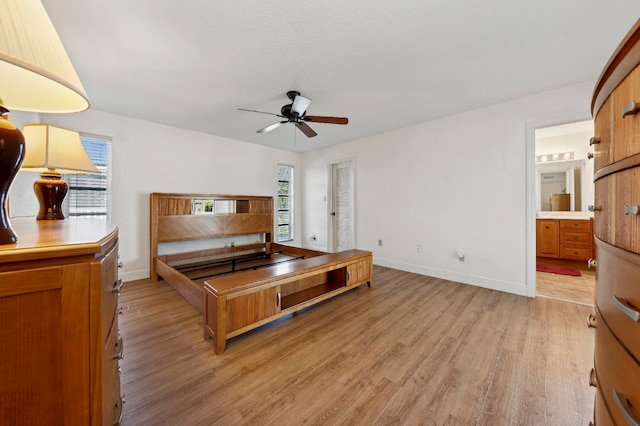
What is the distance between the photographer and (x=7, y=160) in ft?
2.19

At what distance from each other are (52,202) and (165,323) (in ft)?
4.59

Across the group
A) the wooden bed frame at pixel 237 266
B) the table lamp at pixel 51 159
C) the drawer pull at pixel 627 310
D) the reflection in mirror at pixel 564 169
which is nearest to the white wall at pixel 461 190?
the wooden bed frame at pixel 237 266

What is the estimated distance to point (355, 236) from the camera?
5012 mm

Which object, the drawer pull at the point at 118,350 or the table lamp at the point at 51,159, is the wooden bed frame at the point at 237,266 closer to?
the drawer pull at the point at 118,350

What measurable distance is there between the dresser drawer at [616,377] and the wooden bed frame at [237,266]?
1934 millimetres

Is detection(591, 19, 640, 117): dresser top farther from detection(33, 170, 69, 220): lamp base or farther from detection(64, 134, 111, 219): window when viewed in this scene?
detection(64, 134, 111, 219): window

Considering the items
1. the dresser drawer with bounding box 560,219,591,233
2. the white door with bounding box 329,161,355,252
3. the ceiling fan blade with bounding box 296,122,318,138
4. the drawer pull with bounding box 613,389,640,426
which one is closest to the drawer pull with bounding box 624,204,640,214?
the drawer pull with bounding box 613,389,640,426

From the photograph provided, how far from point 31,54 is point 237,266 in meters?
3.61

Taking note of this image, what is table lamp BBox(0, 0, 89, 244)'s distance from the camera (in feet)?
1.56

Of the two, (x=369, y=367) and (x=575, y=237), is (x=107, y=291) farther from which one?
(x=575, y=237)

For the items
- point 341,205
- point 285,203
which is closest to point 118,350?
point 341,205

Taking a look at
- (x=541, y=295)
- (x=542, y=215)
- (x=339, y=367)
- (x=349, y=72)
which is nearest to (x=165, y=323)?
(x=339, y=367)

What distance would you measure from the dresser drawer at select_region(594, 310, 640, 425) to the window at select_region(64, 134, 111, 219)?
490cm

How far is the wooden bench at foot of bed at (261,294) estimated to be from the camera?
1896 millimetres
